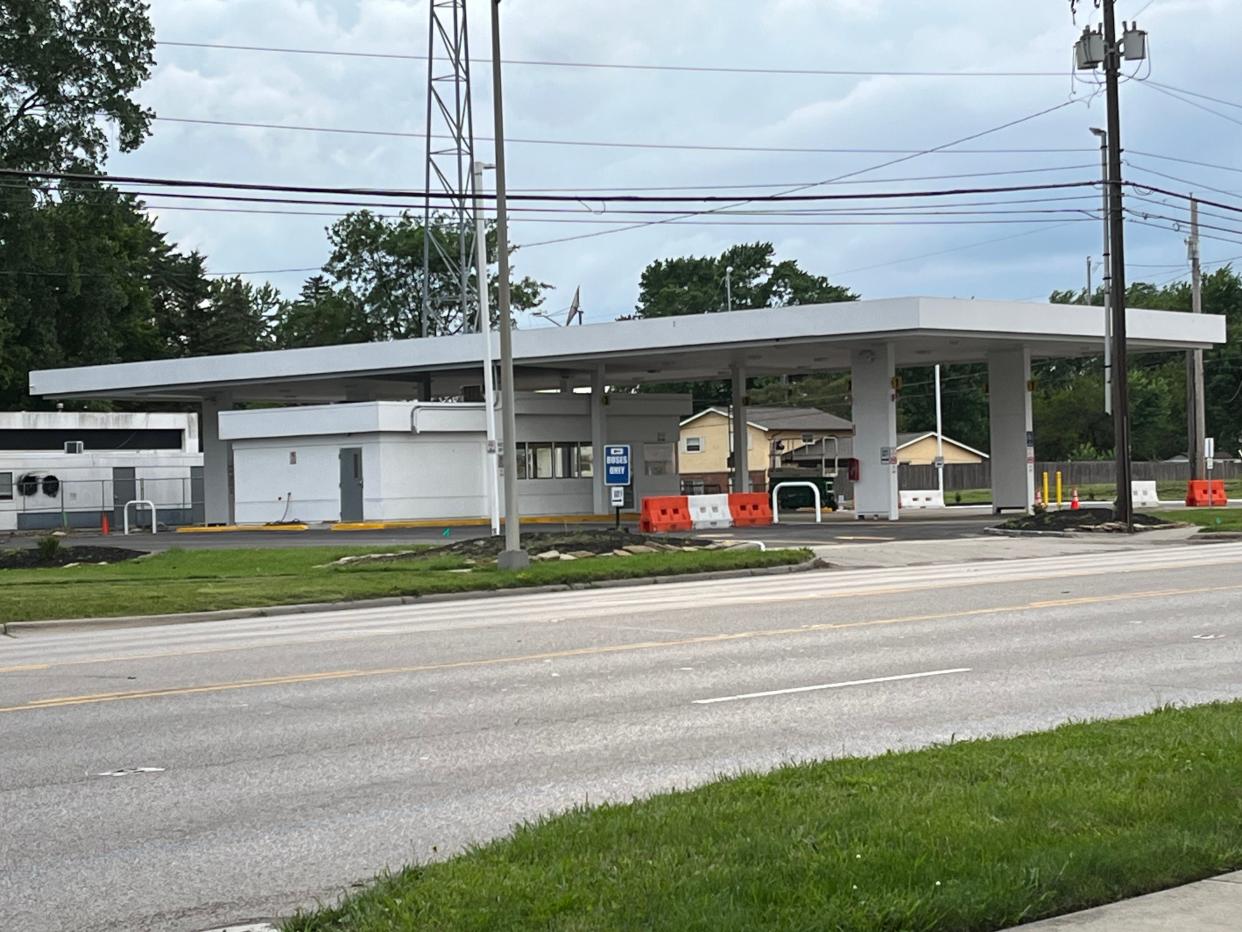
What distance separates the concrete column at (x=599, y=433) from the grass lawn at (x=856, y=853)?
45737 millimetres

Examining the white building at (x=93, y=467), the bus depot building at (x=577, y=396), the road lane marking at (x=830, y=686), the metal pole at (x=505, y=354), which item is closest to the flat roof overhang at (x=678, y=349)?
the bus depot building at (x=577, y=396)

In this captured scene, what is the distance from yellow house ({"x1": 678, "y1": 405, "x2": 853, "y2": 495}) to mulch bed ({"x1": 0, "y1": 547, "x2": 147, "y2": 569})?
44844 millimetres

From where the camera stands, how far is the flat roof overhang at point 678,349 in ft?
146

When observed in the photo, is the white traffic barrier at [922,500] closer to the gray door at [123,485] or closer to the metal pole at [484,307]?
the metal pole at [484,307]

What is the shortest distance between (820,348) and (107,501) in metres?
29.6

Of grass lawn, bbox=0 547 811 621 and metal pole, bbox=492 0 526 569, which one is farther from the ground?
metal pole, bbox=492 0 526 569

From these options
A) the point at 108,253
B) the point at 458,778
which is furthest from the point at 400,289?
the point at 458,778

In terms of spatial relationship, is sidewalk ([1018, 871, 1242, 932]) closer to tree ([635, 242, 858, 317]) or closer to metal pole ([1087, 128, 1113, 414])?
metal pole ([1087, 128, 1113, 414])

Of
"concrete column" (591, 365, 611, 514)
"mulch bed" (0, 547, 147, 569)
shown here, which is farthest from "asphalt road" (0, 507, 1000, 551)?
"concrete column" (591, 365, 611, 514)

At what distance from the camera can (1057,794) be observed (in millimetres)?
7453

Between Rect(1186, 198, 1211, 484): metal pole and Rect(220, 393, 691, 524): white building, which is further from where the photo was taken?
Rect(1186, 198, 1211, 484): metal pole

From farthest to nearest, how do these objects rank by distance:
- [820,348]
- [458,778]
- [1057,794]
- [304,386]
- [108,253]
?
1. [108,253]
2. [304,386]
3. [820,348]
4. [458,778]
5. [1057,794]

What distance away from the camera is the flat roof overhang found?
44.4 m

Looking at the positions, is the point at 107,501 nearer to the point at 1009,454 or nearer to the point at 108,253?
the point at 108,253
